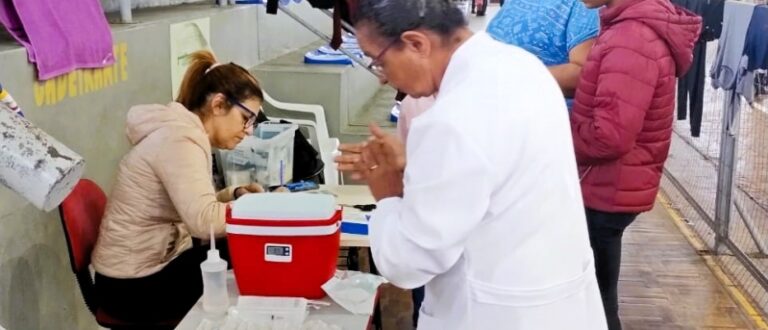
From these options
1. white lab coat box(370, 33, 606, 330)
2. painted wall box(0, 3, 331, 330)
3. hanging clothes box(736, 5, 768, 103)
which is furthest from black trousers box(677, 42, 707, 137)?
white lab coat box(370, 33, 606, 330)

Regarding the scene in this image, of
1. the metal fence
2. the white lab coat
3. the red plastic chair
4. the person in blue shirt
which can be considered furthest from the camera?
the metal fence

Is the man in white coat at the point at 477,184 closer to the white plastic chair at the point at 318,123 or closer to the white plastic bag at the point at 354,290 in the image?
the white plastic bag at the point at 354,290

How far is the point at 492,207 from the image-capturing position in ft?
3.85

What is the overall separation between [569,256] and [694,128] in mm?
3761

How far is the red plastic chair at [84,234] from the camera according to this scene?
2.08 m

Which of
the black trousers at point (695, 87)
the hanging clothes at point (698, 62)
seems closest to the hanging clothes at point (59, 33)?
the hanging clothes at point (698, 62)

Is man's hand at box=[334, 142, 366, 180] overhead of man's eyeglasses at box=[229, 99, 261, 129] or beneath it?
overhead

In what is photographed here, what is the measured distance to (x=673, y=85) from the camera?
207 centimetres

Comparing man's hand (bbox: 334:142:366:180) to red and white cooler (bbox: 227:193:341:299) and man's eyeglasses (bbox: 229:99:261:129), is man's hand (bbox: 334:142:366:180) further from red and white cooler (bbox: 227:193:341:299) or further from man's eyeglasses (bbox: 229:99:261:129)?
man's eyeglasses (bbox: 229:99:261:129)

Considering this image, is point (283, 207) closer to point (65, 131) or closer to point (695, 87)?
point (65, 131)

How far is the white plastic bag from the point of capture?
1746mm

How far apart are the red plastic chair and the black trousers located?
346 cm

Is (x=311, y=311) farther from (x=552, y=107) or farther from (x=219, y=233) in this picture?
(x=552, y=107)

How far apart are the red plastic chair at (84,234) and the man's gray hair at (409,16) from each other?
123 cm
